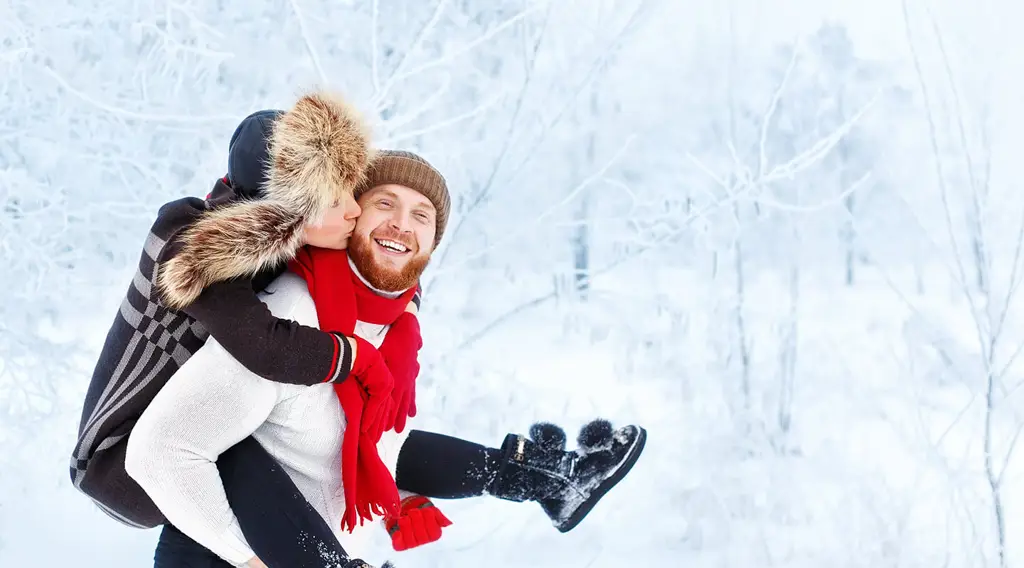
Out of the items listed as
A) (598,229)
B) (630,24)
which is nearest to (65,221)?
(630,24)

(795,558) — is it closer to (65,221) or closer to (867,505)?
(867,505)

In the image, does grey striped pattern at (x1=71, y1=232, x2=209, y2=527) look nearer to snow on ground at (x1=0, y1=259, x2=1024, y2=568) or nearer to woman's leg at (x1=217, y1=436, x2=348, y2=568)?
woman's leg at (x1=217, y1=436, x2=348, y2=568)

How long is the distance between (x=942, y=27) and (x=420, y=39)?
107 inches

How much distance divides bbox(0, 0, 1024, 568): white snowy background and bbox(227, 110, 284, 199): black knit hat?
6.28ft

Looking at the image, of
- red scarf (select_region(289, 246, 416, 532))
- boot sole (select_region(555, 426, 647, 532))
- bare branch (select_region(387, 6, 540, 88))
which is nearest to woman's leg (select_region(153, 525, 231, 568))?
red scarf (select_region(289, 246, 416, 532))

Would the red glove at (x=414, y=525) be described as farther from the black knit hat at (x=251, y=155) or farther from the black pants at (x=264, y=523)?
the black knit hat at (x=251, y=155)

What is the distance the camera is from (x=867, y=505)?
420 cm

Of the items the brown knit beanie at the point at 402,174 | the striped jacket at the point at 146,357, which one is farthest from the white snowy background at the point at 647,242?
the striped jacket at the point at 146,357

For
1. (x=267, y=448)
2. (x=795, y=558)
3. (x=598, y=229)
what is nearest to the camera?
(x=267, y=448)

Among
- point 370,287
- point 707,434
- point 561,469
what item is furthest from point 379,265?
point 707,434

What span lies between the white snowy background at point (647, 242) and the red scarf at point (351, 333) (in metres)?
1.97

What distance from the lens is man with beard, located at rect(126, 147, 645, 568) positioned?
143cm

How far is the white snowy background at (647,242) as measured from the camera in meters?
3.96

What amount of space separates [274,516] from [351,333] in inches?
12.0
